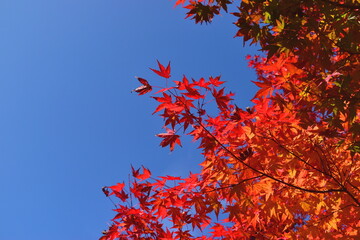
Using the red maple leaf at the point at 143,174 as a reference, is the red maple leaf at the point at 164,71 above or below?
above

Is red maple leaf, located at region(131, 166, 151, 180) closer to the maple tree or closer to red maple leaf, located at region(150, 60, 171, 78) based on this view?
the maple tree

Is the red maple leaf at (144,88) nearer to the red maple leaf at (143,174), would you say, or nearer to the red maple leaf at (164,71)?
the red maple leaf at (164,71)

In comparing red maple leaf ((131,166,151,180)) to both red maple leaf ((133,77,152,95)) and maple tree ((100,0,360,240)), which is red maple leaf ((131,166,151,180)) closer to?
maple tree ((100,0,360,240))

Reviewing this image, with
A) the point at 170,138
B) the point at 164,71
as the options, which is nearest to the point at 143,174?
the point at 170,138

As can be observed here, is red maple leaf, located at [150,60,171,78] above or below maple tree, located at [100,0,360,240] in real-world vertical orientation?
above

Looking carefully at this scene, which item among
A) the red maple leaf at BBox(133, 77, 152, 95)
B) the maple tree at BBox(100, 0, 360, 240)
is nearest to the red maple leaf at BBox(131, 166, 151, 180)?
the maple tree at BBox(100, 0, 360, 240)

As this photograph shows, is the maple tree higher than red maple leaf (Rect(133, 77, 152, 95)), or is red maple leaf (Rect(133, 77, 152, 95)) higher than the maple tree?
red maple leaf (Rect(133, 77, 152, 95))

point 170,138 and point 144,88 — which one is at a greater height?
point 144,88

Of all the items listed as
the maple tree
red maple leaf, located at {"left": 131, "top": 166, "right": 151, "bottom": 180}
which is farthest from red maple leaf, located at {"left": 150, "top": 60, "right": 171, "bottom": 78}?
red maple leaf, located at {"left": 131, "top": 166, "right": 151, "bottom": 180}

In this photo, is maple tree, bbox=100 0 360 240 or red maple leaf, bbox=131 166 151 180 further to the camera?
red maple leaf, bbox=131 166 151 180

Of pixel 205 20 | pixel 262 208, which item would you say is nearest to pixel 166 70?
pixel 205 20

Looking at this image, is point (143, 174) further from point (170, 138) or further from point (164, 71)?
point (164, 71)

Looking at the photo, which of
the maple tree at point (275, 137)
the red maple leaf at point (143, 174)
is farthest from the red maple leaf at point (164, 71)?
the red maple leaf at point (143, 174)

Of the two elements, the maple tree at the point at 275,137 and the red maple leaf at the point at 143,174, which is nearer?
the maple tree at the point at 275,137
